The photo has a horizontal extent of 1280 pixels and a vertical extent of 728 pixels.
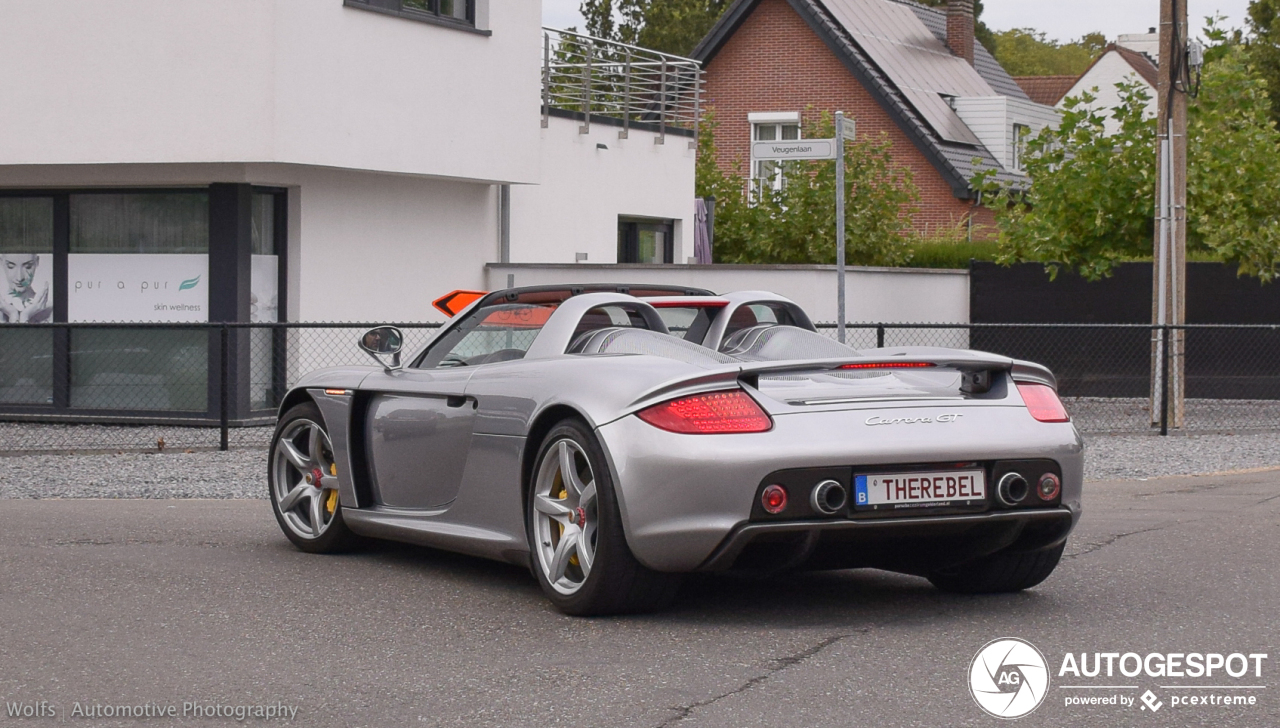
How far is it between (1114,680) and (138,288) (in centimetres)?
1341

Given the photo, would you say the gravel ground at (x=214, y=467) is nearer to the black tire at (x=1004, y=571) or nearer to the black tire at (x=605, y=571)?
the black tire at (x=605, y=571)

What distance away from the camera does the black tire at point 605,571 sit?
5941mm

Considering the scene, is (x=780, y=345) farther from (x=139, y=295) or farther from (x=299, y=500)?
(x=139, y=295)

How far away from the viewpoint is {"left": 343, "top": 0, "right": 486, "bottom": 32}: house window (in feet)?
55.0

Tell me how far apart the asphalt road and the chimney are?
36.6 metres

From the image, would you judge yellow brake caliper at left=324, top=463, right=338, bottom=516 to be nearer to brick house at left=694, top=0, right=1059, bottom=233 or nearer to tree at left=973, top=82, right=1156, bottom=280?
tree at left=973, top=82, right=1156, bottom=280

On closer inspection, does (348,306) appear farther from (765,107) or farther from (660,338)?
(765,107)

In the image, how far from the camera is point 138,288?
1684 centimetres

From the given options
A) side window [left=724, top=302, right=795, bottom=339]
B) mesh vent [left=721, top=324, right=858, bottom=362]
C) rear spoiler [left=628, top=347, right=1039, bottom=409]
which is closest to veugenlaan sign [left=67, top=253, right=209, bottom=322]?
side window [left=724, top=302, right=795, bottom=339]

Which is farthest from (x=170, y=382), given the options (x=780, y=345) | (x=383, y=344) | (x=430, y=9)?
(x=780, y=345)

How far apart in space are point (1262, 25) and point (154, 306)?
42594mm

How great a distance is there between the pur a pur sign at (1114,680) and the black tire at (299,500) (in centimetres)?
338

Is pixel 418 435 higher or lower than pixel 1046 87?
lower

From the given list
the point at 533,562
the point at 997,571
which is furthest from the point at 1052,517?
the point at 533,562
